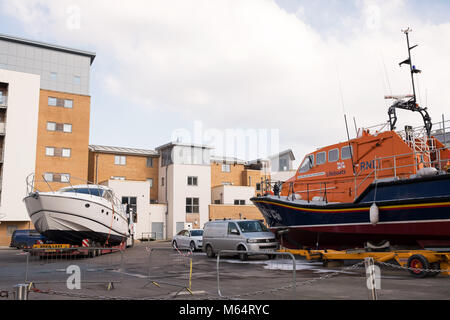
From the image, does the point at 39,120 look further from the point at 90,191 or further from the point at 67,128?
the point at 90,191

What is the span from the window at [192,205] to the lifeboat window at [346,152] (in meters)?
29.3

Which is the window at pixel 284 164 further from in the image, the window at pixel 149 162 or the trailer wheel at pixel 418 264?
the trailer wheel at pixel 418 264

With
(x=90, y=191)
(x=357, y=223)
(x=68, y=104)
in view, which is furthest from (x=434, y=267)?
(x=68, y=104)

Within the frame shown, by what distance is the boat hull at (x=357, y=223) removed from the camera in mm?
11930

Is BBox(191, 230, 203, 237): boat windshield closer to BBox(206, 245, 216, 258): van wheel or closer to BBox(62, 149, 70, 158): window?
BBox(206, 245, 216, 258): van wheel

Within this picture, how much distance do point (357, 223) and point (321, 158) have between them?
3766 millimetres

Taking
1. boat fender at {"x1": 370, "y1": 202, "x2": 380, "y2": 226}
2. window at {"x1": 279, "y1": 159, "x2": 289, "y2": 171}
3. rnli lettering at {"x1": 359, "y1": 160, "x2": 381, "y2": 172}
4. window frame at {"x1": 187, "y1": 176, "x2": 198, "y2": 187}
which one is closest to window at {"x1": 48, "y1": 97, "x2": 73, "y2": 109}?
window frame at {"x1": 187, "y1": 176, "x2": 198, "y2": 187}

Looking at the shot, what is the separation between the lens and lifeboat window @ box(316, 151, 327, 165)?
16578 mm

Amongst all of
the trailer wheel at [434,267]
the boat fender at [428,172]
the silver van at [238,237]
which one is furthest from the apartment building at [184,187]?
the trailer wheel at [434,267]

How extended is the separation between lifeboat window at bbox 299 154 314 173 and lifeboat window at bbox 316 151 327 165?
37 cm
